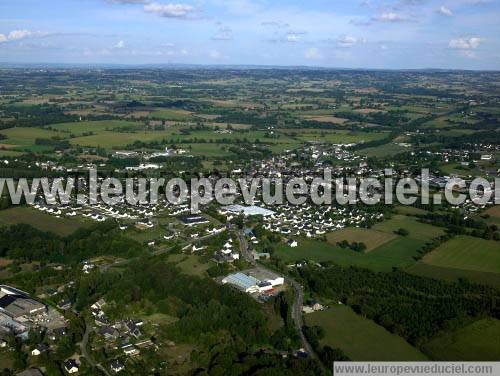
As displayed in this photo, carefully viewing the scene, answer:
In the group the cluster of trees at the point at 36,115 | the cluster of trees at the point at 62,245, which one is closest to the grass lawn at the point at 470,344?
the cluster of trees at the point at 62,245

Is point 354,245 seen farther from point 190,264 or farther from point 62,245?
point 62,245

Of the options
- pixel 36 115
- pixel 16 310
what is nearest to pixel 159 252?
pixel 16 310

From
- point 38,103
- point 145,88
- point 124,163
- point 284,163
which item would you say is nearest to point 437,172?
point 284,163

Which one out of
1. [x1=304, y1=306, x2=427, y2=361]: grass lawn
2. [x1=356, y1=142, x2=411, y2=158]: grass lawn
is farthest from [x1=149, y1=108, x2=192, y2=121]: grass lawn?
[x1=304, y1=306, x2=427, y2=361]: grass lawn

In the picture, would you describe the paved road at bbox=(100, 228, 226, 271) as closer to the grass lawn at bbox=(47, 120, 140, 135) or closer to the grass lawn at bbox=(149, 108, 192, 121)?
the grass lawn at bbox=(47, 120, 140, 135)

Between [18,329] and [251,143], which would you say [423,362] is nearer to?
[18,329]

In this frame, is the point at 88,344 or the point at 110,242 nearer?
the point at 88,344
